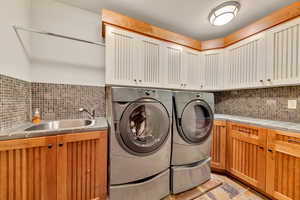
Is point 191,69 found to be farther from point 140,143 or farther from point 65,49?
point 65,49

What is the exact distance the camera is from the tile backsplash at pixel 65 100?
1440 mm

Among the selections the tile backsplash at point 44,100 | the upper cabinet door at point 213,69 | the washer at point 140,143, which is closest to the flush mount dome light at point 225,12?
the upper cabinet door at point 213,69

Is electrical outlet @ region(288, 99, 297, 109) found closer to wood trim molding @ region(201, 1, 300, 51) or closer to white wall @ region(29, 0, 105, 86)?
wood trim molding @ region(201, 1, 300, 51)

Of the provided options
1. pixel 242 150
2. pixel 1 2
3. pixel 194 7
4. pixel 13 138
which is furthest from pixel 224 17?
pixel 13 138

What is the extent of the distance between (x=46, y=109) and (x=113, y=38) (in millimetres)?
1298

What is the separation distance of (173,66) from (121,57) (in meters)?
0.89

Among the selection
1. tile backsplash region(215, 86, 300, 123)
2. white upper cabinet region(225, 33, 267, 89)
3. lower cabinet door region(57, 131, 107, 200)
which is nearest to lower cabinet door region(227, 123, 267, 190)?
tile backsplash region(215, 86, 300, 123)

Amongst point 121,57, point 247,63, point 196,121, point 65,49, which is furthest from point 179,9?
point 65,49

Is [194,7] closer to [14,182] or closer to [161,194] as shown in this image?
[161,194]

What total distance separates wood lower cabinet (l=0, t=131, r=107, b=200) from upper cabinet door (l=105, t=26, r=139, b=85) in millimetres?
759

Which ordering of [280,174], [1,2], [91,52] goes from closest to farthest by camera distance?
[1,2], [280,174], [91,52]

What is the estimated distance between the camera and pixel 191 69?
A: 2.10 metres

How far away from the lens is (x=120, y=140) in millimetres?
1078

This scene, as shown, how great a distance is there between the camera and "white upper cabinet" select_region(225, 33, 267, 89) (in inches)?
63.1
